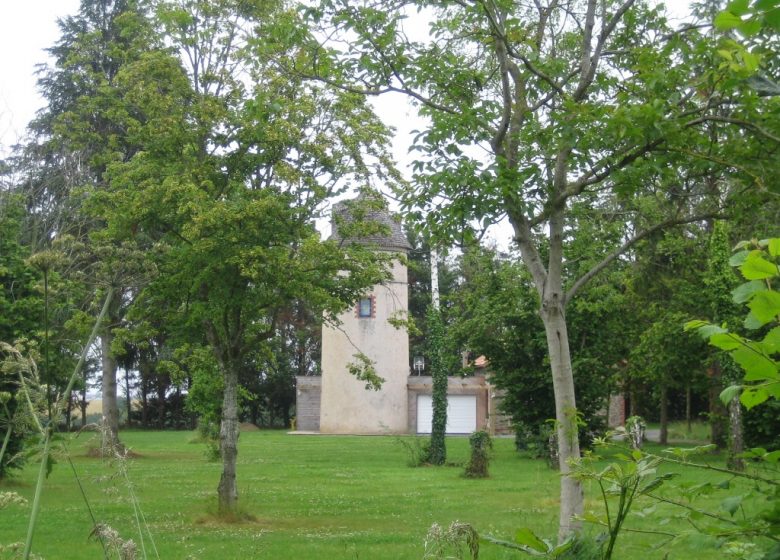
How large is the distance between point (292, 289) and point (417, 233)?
17.8ft

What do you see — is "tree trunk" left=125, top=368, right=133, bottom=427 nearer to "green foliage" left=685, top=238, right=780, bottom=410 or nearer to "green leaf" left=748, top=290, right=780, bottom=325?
"green foliage" left=685, top=238, right=780, bottom=410

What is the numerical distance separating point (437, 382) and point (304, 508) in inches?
476

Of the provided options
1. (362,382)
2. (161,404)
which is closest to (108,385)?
(362,382)

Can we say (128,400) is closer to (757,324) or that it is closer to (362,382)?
(362,382)

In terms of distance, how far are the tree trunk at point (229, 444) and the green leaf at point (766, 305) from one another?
12449mm

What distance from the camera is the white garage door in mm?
47031

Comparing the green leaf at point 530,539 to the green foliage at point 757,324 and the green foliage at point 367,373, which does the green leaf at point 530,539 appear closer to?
the green foliage at point 757,324

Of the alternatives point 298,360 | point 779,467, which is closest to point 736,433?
point 779,467

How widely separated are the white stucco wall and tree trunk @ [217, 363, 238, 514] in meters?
29.8

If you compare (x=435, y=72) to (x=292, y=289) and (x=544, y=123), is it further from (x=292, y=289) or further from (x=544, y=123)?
(x=292, y=289)

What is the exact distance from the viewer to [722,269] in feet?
61.3

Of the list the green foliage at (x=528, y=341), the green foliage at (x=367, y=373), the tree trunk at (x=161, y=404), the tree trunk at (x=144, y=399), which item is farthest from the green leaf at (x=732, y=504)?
the tree trunk at (x=161, y=404)

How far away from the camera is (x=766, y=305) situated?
5.79 feet

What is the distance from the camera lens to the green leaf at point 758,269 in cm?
179
